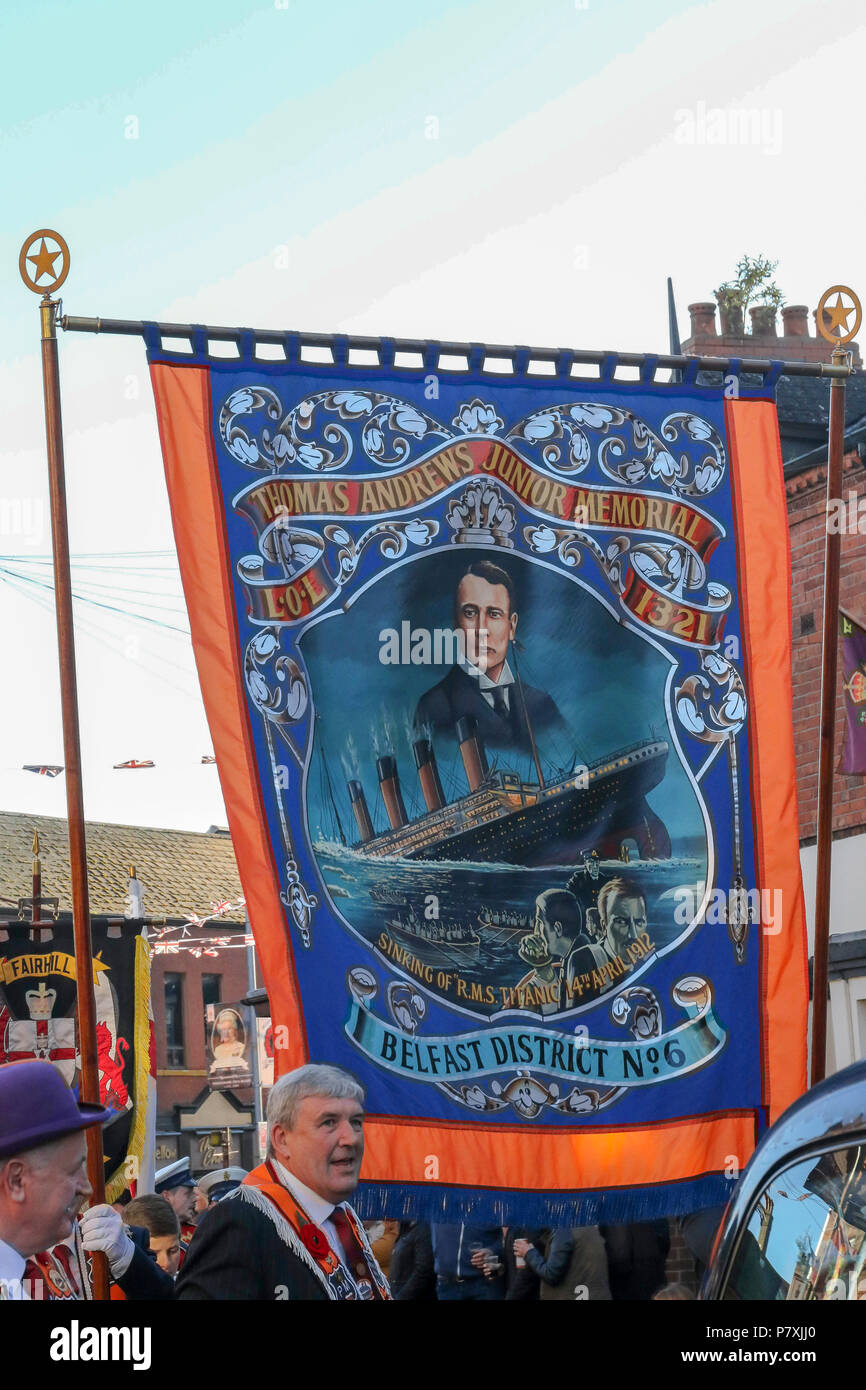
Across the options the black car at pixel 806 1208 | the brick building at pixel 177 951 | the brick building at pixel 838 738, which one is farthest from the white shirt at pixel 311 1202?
the brick building at pixel 177 951

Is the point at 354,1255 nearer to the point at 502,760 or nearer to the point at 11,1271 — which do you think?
the point at 11,1271

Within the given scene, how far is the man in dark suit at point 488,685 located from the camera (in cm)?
646

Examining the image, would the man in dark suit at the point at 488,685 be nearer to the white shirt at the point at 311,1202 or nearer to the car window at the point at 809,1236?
the white shirt at the point at 311,1202

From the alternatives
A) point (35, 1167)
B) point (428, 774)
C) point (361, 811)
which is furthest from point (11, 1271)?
point (428, 774)

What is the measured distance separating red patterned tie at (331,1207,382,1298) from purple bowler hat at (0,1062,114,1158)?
97cm

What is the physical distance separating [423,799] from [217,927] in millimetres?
39486

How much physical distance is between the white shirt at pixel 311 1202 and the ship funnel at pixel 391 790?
231 centimetres

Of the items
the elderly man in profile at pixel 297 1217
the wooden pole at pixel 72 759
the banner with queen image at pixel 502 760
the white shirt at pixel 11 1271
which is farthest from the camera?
the banner with queen image at pixel 502 760

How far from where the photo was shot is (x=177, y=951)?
41281mm

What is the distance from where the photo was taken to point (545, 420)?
680cm

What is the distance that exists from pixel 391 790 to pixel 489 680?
0.59 metres
